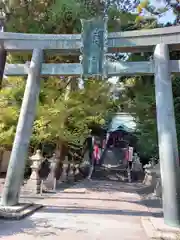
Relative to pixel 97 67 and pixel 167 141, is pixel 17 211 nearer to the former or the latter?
pixel 167 141

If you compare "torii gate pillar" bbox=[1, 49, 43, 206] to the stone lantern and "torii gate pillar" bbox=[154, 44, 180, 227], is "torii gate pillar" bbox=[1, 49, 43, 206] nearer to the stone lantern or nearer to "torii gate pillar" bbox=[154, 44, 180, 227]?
"torii gate pillar" bbox=[154, 44, 180, 227]

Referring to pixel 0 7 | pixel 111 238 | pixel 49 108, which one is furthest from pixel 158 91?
pixel 0 7

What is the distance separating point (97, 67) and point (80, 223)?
398 cm

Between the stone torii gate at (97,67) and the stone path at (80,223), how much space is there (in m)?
1.07

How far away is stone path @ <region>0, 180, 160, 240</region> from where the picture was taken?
5.20 m

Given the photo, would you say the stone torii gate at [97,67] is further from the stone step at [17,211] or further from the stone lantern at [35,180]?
the stone lantern at [35,180]

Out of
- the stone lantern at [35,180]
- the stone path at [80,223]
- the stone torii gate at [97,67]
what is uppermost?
the stone torii gate at [97,67]

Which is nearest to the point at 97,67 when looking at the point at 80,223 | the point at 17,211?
the point at 80,223

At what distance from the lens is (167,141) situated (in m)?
6.59

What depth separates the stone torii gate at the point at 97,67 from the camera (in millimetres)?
6789

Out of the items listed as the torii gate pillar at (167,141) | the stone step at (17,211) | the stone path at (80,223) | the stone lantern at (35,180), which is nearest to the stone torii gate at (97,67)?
the torii gate pillar at (167,141)

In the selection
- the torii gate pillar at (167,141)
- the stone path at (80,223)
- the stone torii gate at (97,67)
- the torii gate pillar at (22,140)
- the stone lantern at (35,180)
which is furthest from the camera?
the stone lantern at (35,180)

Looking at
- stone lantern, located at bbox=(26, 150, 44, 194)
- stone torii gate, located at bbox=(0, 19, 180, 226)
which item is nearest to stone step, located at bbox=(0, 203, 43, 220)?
stone torii gate, located at bbox=(0, 19, 180, 226)

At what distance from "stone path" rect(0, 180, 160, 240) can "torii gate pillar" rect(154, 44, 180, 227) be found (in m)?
0.79
